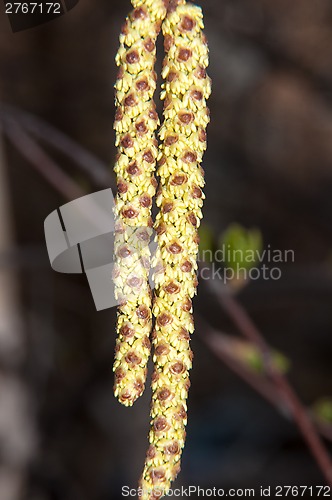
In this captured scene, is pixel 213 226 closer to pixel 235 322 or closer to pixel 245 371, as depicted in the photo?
pixel 245 371

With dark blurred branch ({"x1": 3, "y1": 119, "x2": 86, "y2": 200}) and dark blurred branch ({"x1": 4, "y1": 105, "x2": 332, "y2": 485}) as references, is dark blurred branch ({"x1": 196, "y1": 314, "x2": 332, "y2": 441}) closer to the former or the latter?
dark blurred branch ({"x1": 4, "y1": 105, "x2": 332, "y2": 485})

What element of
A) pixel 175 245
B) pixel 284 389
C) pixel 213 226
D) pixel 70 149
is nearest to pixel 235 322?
pixel 284 389

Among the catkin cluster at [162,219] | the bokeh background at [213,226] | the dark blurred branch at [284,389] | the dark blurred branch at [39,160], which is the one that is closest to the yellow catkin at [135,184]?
the catkin cluster at [162,219]

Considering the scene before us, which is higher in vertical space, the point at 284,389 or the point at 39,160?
the point at 39,160

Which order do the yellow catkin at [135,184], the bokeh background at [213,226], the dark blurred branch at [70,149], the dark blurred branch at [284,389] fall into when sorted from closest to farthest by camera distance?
the yellow catkin at [135,184], the dark blurred branch at [284,389], the dark blurred branch at [70,149], the bokeh background at [213,226]

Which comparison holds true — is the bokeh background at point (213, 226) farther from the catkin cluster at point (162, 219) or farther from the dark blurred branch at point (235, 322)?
the catkin cluster at point (162, 219)

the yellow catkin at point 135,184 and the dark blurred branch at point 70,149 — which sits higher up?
the dark blurred branch at point 70,149

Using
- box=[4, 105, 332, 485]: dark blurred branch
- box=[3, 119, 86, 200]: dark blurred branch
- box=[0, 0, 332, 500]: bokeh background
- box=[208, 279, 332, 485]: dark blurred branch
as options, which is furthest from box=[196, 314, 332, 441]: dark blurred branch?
box=[0, 0, 332, 500]: bokeh background

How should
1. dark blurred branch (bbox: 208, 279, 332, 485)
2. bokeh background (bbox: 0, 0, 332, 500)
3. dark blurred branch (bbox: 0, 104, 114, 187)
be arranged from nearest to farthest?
dark blurred branch (bbox: 208, 279, 332, 485), dark blurred branch (bbox: 0, 104, 114, 187), bokeh background (bbox: 0, 0, 332, 500)

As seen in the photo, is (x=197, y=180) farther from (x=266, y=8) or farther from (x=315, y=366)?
(x=315, y=366)
